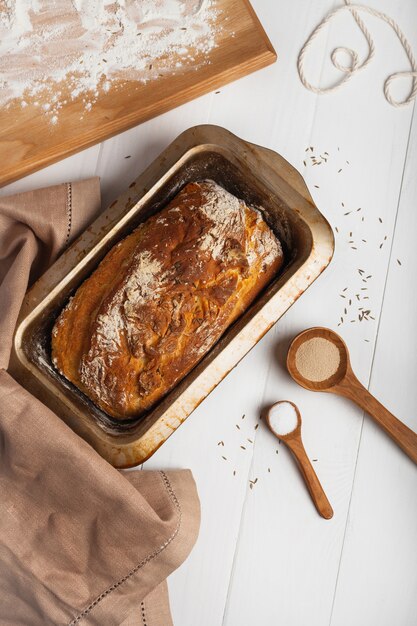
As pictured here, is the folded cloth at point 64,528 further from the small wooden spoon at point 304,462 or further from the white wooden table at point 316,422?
the small wooden spoon at point 304,462

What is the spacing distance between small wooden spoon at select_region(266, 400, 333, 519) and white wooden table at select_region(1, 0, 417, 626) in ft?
0.11

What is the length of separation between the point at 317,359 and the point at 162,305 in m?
0.52

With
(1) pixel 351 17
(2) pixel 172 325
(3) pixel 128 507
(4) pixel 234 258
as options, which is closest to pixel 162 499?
(3) pixel 128 507

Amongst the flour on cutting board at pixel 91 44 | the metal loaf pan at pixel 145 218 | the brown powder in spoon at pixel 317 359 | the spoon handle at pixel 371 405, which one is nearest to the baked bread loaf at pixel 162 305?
the metal loaf pan at pixel 145 218

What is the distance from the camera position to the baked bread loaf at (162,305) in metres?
1.61

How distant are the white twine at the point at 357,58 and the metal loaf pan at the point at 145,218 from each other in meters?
0.52

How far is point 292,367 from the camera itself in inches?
73.9

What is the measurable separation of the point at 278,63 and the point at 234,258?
2.65ft

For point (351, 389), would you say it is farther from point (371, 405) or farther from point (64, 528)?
point (64, 528)

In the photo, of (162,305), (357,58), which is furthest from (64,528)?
(357,58)

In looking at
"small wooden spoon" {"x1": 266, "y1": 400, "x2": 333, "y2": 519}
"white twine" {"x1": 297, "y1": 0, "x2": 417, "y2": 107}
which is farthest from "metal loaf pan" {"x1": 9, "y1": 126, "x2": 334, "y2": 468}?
"white twine" {"x1": 297, "y1": 0, "x2": 417, "y2": 107}

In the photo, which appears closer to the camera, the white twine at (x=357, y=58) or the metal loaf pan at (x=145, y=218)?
the metal loaf pan at (x=145, y=218)

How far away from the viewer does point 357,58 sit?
209 centimetres

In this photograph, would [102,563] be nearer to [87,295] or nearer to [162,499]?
[162,499]
